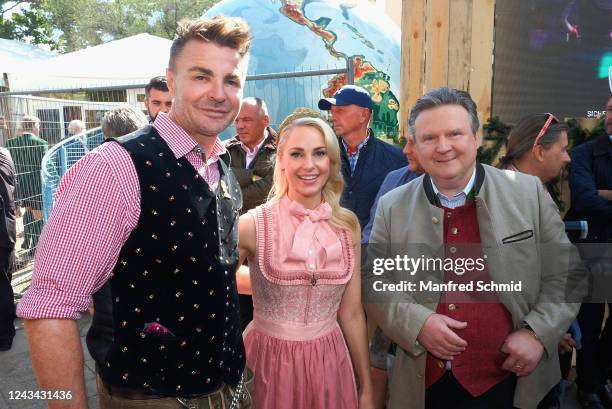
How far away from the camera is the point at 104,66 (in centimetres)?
1294

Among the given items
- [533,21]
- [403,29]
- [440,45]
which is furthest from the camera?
[403,29]

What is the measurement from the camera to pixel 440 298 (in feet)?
6.61

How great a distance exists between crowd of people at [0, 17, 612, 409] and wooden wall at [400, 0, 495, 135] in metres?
1.01

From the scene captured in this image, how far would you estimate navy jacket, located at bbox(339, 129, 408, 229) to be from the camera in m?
3.85

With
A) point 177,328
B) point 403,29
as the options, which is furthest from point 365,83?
point 177,328

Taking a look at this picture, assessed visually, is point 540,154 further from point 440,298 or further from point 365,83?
point 365,83

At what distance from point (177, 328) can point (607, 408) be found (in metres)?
3.36

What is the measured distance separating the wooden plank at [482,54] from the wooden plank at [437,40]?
22 cm

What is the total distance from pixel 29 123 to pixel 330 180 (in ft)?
18.6

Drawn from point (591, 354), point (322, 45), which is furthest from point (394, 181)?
point (322, 45)

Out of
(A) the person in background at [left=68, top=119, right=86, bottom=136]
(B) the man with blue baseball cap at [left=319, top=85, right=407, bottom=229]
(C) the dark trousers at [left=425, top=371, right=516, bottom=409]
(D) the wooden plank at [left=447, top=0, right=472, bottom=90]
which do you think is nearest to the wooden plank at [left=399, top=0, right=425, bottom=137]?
(D) the wooden plank at [left=447, top=0, right=472, bottom=90]

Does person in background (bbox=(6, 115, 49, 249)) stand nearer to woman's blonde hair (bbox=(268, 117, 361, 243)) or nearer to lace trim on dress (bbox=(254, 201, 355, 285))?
woman's blonde hair (bbox=(268, 117, 361, 243))

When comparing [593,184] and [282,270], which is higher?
[593,184]

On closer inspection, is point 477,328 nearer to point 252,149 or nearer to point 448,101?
point 448,101
